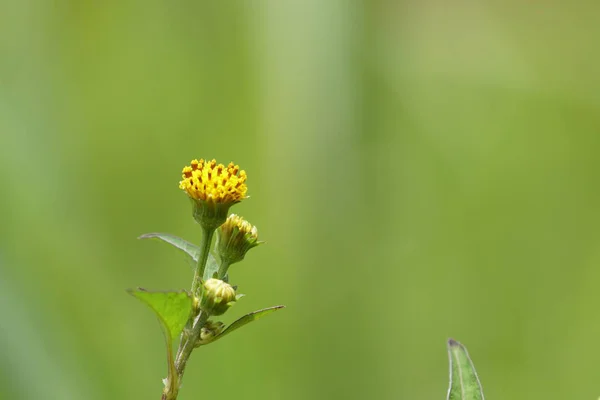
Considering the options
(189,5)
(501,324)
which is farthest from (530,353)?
(189,5)

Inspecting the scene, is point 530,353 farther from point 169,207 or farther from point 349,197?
point 169,207

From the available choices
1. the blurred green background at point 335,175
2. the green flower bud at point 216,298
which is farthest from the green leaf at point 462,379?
the blurred green background at point 335,175

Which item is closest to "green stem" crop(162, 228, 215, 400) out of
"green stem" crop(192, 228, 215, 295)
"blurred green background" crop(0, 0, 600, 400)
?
"green stem" crop(192, 228, 215, 295)

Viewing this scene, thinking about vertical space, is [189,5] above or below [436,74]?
above

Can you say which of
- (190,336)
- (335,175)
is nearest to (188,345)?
(190,336)

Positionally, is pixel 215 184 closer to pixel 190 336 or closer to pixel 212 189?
pixel 212 189

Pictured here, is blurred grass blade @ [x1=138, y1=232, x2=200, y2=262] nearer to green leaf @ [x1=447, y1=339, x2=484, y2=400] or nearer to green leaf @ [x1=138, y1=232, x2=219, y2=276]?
green leaf @ [x1=138, y1=232, x2=219, y2=276]
